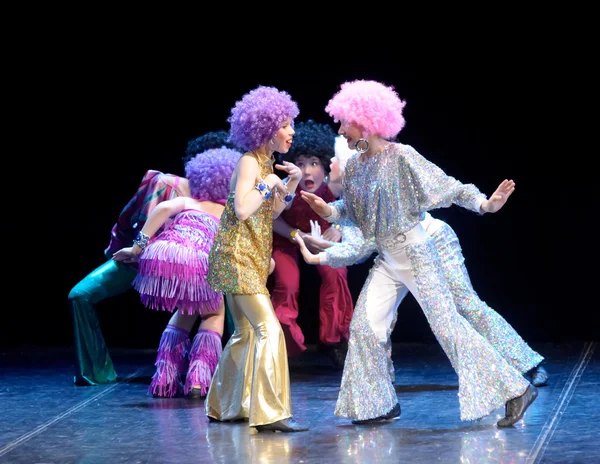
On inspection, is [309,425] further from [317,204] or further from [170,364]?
[170,364]

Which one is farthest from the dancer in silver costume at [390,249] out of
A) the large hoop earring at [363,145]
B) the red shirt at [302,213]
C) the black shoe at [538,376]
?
the red shirt at [302,213]

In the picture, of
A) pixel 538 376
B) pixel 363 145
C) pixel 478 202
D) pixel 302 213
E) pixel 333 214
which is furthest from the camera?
pixel 302 213

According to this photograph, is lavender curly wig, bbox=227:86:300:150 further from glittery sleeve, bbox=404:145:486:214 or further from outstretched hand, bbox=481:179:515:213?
outstretched hand, bbox=481:179:515:213

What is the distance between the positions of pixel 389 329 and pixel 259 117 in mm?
1032

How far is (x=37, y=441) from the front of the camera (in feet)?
12.9

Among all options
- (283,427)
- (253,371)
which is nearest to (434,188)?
(253,371)

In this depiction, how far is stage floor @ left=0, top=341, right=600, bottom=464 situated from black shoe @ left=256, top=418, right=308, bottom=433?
0.04 m

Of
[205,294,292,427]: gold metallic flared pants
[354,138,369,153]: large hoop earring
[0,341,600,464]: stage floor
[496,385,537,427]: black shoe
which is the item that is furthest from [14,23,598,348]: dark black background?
[496,385,537,427]: black shoe

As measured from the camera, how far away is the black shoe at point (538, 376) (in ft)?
16.1

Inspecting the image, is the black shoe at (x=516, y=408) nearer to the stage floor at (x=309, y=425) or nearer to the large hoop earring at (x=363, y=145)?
the stage floor at (x=309, y=425)

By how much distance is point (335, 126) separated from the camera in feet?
22.3

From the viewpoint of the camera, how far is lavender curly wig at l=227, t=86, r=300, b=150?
4.08 m

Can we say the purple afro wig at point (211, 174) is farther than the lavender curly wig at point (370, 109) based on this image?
Yes

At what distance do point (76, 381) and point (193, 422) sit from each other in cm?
132
